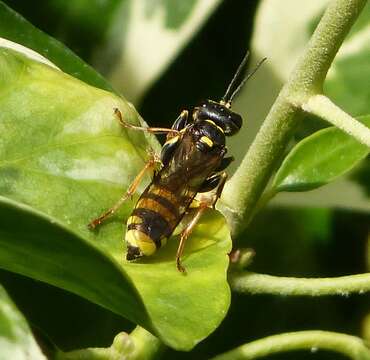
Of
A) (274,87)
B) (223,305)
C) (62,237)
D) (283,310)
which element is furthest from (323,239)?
(62,237)

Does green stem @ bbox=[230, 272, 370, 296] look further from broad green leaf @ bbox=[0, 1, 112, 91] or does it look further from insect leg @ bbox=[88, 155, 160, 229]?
broad green leaf @ bbox=[0, 1, 112, 91]

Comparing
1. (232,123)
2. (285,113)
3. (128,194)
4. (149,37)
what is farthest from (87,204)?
(149,37)

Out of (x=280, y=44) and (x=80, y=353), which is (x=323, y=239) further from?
(x=80, y=353)

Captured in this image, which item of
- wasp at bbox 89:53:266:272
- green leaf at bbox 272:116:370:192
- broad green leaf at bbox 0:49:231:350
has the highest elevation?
green leaf at bbox 272:116:370:192

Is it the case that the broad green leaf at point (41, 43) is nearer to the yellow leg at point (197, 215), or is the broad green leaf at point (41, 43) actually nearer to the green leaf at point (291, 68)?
the yellow leg at point (197, 215)

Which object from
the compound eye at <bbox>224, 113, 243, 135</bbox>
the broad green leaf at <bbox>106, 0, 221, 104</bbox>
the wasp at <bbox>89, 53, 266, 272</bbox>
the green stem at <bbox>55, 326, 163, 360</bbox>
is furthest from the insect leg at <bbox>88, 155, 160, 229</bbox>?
the broad green leaf at <bbox>106, 0, 221, 104</bbox>

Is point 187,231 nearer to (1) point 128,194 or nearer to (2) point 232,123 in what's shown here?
(1) point 128,194
